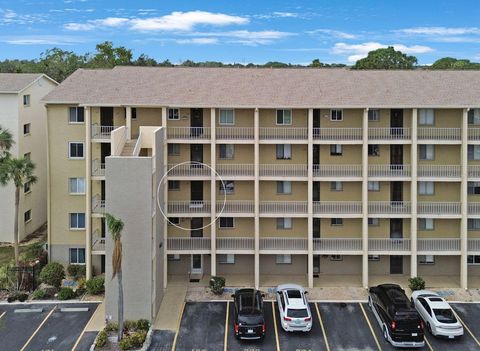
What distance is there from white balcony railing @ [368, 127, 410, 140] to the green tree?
50.5 metres

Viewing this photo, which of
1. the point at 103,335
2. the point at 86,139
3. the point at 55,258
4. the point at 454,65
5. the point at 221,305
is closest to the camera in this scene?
the point at 103,335

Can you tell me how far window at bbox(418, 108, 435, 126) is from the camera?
36.8 meters

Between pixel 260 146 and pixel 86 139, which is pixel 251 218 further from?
pixel 86 139

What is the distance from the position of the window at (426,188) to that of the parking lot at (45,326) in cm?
2235

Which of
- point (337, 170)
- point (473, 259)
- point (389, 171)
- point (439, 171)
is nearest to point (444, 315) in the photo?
point (473, 259)

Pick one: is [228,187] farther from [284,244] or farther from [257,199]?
[284,244]

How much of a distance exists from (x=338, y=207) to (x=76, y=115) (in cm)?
1897

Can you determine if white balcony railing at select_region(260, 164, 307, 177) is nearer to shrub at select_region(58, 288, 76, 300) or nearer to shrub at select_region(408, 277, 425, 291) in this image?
shrub at select_region(408, 277, 425, 291)

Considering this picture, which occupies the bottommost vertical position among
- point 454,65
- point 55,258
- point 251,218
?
point 55,258

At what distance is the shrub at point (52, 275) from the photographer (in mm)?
34438

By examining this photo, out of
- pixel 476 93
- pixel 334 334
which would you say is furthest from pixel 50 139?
pixel 476 93

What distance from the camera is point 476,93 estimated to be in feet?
120

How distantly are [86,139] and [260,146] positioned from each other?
1148cm

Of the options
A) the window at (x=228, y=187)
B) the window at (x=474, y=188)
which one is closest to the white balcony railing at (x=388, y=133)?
the window at (x=474, y=188)
